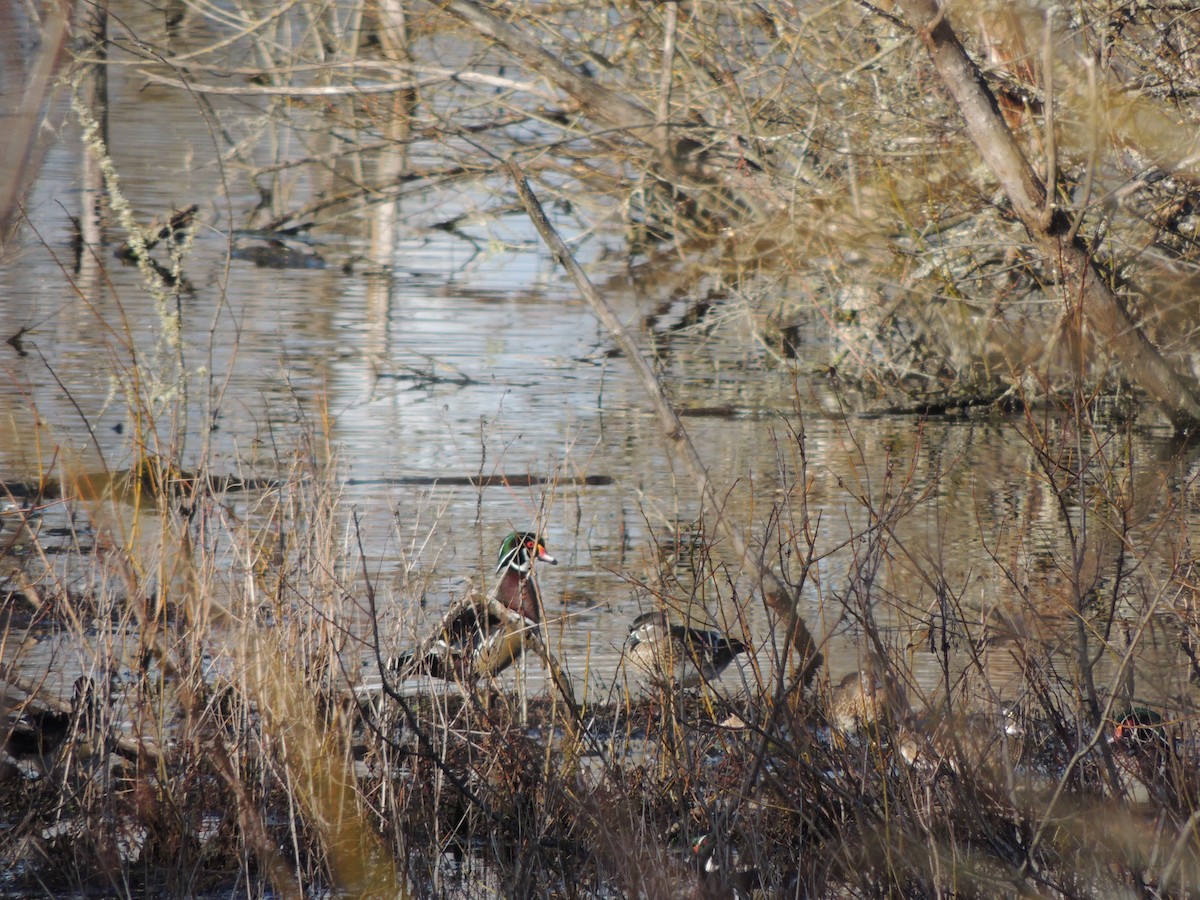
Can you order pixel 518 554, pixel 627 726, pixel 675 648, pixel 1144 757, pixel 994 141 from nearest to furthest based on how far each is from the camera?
pixel 1144 757 < pixel 627 726 < pixel 675 648 < pixel 518 554 < pixel 994 141

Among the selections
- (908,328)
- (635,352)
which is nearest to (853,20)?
(908,328)

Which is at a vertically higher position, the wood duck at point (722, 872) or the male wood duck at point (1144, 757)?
the male wood duck at point (1144, 757)

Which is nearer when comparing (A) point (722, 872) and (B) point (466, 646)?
(A) point (722, 872)

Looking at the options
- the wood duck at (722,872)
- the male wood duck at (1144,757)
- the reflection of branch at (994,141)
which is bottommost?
the wood duck at (722,872)

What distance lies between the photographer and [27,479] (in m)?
6.65

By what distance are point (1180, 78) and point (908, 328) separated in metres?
4.03

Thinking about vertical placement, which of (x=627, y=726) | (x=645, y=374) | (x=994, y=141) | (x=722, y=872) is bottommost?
(x=722, y=872)

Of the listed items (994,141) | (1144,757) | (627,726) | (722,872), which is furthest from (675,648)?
(994,141)

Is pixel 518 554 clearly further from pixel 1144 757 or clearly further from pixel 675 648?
pixel 1144 757

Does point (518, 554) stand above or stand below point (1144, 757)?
above

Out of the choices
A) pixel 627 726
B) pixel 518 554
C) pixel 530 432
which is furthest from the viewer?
pixel 530 432

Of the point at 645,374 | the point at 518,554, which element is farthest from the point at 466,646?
the point at 518,554

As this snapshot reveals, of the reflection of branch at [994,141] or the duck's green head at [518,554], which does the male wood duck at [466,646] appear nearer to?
the duck's green head at [518,554]

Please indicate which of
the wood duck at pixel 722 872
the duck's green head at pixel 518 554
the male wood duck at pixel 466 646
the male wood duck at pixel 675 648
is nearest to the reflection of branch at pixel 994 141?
the male wood duck at pixel 675 648
